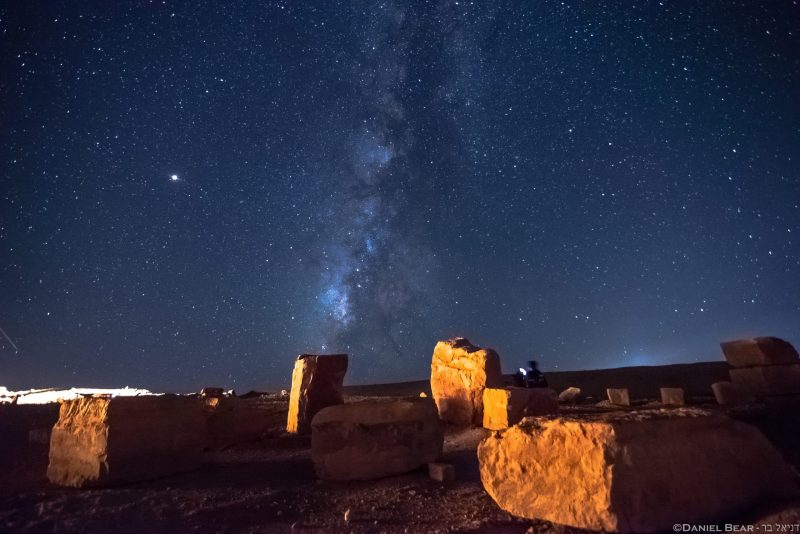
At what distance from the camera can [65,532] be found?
353 cm

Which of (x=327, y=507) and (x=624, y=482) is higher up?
(x=624, y=482)

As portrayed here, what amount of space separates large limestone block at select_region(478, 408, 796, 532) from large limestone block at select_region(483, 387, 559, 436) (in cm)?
382

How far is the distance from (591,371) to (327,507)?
2106 centimetres

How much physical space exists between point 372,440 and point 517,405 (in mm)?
2980

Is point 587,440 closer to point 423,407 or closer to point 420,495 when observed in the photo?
point 420,495

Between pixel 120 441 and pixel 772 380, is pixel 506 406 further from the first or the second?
pixel 772 380

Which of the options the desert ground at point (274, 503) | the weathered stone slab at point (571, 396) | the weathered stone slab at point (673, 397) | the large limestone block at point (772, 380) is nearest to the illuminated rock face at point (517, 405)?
the desert ground at point (274, 503)

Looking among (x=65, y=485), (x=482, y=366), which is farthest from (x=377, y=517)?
(x=482, y=366)

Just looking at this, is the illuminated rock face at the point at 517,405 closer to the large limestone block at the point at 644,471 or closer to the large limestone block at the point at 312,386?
the large limestone block at the point at 312,386

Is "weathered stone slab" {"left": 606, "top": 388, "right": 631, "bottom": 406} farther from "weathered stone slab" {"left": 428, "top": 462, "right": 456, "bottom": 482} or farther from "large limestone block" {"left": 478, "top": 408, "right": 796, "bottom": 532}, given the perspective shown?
"large limestone block" {"left": 478, "top": 408, "right": 796, "bottom": 532}

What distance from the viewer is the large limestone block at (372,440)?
5.07 metres

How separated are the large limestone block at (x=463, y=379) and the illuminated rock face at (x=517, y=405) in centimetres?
108

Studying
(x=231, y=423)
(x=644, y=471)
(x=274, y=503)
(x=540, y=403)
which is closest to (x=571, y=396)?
(x=540, y=403)

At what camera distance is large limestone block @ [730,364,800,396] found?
8930mm
